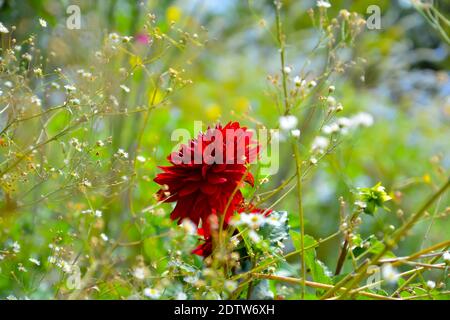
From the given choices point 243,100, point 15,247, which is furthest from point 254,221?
point 243,100

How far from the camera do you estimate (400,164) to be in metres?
2.46

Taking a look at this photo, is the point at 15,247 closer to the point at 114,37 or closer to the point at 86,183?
the point at 86,183

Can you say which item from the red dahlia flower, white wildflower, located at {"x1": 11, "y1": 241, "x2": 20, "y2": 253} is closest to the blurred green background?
white wildflower, located at {"x1": 11, "y1": 241, "x2": 20, "y2": 253}

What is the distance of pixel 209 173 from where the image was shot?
707 millimetres

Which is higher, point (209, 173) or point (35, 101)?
point (35, 101)

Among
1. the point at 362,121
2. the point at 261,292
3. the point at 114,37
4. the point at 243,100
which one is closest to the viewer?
the point at 362,121

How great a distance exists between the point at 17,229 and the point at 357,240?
567mm

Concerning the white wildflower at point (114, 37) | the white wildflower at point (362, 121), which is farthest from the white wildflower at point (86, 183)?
the white wildflower at point (362, 121)

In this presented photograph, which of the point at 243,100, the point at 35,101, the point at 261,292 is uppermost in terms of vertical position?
the point at 243,100

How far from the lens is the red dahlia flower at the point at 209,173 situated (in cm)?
70

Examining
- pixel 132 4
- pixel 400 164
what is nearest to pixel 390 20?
pixel 400 164

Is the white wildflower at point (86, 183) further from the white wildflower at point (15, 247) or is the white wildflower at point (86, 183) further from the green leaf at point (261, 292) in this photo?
the green leaf at point (261, 292)

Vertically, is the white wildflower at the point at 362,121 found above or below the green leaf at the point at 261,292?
above
